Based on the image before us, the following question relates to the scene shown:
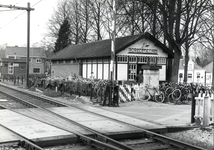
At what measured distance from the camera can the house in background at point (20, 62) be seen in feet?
203

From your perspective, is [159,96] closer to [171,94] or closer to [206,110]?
[171,94]

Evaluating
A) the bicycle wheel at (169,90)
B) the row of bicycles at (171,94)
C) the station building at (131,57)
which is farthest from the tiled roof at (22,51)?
the bicycle wheel at (169,90)

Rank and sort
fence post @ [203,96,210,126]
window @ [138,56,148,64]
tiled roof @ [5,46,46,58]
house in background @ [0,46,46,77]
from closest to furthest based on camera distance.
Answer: fence post @ [203,96,210,126] → window @ [138,56,148,64] → house in background @ [0,46,46,77] → tiled roof @ [5,46,46,58]

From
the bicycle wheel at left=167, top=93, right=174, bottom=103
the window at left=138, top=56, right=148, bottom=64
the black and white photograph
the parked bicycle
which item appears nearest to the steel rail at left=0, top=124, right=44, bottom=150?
the black and white photograph

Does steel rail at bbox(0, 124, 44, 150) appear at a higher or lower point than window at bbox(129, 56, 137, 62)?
lower

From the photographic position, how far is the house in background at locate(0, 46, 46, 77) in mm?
61906

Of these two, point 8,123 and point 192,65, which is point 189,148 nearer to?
point 8,123

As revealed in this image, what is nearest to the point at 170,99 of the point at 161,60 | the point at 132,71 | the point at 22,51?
the point at 132,71

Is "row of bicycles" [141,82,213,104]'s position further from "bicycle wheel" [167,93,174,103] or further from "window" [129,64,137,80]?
"window" [129,64,137,80]

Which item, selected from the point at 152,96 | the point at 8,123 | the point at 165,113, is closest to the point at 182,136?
the point at 165,113

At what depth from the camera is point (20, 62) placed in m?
62.1

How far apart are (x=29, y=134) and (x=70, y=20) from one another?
45346mm

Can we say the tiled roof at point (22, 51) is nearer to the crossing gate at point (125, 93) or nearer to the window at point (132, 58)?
the window at point (132, 58)

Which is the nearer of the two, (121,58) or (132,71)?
(121,58)
